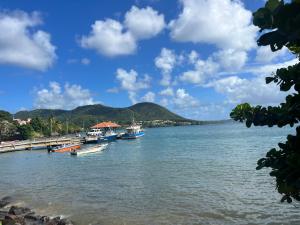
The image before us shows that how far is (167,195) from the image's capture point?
27.9 m

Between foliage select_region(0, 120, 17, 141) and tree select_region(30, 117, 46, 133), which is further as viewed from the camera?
tree select_region(30, 117, 46, 133)

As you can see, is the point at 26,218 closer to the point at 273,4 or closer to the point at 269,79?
the point at 269,79

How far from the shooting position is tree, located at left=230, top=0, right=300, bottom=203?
4.33m

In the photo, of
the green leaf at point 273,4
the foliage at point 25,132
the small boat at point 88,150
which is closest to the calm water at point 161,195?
the green leaf at point 273,4

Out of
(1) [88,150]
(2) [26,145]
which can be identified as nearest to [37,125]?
(2) [26,145]

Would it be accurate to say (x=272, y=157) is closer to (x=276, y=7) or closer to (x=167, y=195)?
(x=276, y=7)

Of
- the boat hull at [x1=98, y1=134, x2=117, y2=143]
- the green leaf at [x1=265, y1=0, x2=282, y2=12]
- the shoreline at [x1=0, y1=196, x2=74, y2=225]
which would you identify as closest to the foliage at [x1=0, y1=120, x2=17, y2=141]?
the boat hull at [x1=98, y1=134, x2=117, y2=143]

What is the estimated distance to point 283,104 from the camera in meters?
5.09

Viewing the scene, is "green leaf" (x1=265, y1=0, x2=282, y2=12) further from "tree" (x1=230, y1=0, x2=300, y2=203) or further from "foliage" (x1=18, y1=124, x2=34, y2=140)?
"foliage" (x1=18, y1=124, x2=34, y2=140)

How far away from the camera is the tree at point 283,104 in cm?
433

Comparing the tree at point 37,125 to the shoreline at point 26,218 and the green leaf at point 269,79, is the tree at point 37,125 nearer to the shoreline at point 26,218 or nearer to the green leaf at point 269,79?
the shoreline at point 26,218

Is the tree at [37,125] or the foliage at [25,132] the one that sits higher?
the tree at [37,125]

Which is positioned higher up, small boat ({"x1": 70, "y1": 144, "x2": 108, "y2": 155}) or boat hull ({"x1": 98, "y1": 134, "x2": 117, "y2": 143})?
boat hull ({"x1": 98, "y1": 134, "x2": 117, "y2": 143})

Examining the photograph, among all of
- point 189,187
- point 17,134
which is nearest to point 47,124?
point 17,134
